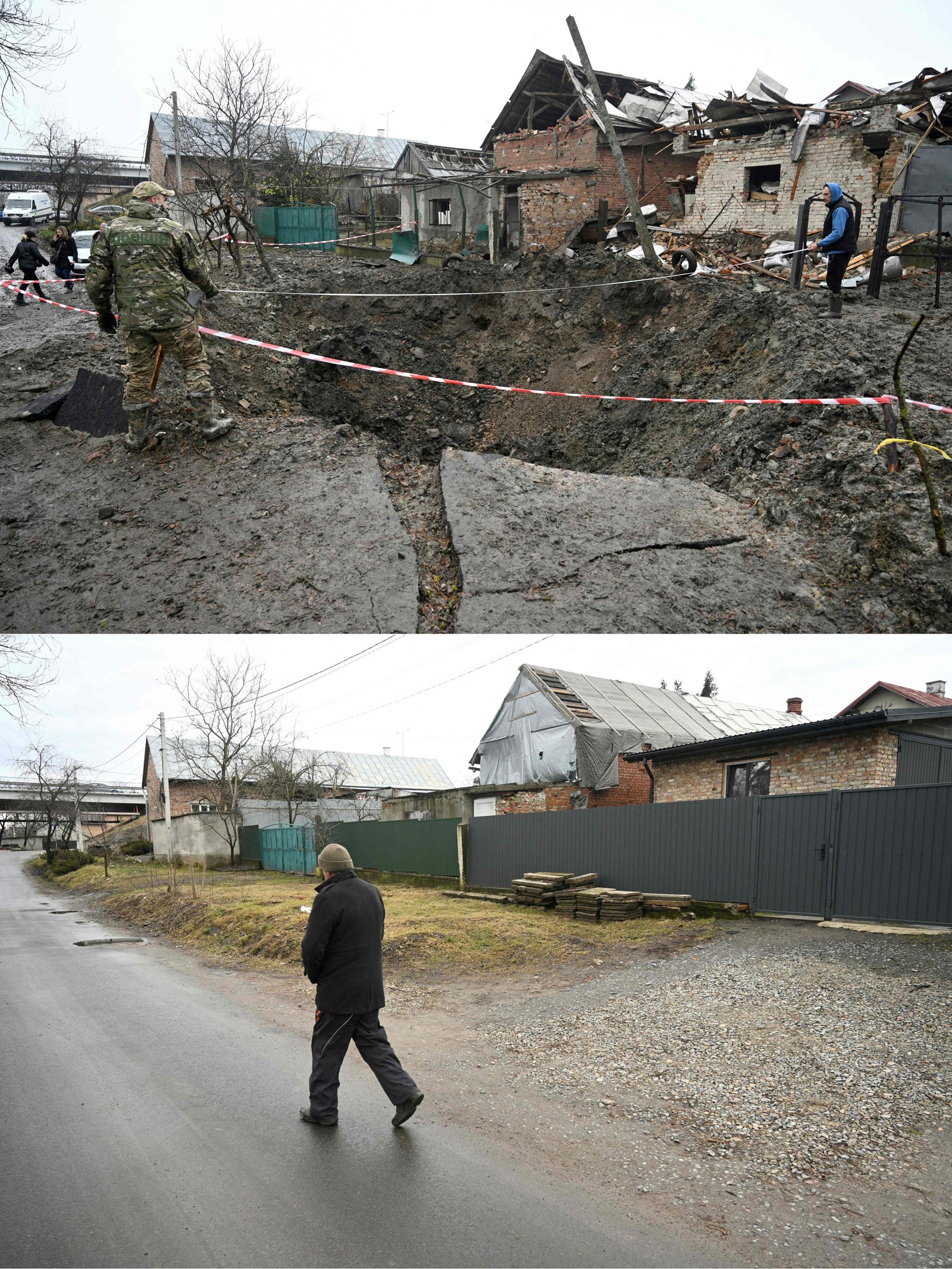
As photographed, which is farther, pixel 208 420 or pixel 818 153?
pixel 818 153

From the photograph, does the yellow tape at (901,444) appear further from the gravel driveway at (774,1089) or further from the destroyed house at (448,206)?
the destroyed house at (448,206)

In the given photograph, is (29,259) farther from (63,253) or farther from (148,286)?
(148,286)

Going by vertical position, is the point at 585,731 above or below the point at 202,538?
below

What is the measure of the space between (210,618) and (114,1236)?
428cm

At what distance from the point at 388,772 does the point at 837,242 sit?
4286 cm

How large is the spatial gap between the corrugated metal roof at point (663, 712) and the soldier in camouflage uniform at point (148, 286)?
48.6 feet

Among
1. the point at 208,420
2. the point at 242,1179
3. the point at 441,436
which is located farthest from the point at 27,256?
the point at 242,1179

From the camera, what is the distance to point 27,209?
3077 centimetres

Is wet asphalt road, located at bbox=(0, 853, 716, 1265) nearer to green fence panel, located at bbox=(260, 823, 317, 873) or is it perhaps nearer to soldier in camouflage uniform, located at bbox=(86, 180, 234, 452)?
soldier in camouflage uniform, located at bbox=(86, 180, 234, 452)

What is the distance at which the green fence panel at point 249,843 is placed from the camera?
27375mm

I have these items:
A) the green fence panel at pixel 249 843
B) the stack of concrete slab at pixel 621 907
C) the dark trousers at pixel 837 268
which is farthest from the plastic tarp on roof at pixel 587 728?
the dark trousers at pixel 837 268

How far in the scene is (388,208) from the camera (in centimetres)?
3538

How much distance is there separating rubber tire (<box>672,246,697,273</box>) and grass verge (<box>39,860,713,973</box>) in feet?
38.8

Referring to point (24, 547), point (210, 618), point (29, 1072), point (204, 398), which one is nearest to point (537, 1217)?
point (29, 1072)
